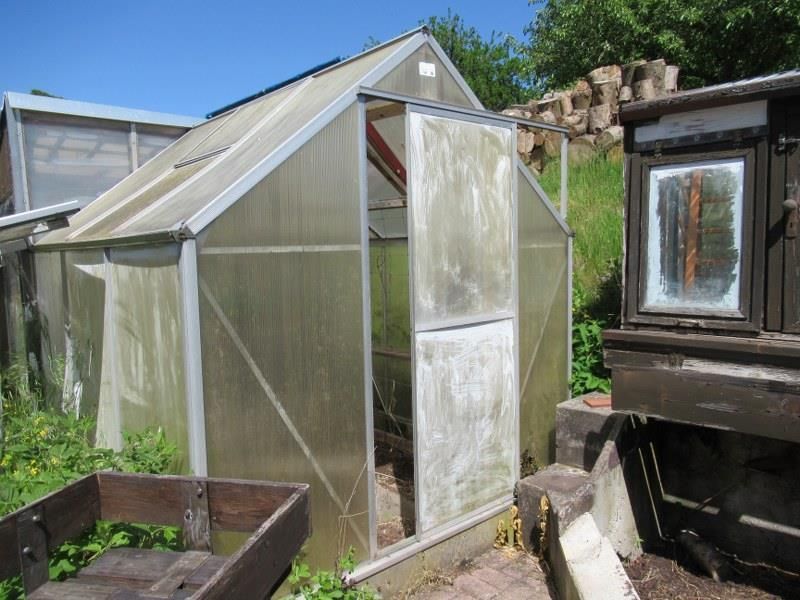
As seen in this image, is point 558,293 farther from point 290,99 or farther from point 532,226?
point 290,99

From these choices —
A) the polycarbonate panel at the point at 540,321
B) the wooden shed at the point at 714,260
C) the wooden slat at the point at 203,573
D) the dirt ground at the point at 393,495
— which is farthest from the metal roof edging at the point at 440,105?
the dirt ground at the point at 393,495

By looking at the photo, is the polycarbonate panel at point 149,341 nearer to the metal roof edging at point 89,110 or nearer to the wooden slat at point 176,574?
the wooden slat at point 176,574

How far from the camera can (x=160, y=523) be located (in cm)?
243

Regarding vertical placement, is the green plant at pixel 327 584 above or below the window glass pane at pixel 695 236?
below

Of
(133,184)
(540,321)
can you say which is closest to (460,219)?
(540,321)

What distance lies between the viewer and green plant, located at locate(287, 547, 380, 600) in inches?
140

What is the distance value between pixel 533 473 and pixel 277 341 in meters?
3.22

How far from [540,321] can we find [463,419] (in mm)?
1428

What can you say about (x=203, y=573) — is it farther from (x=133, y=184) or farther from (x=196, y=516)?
(x=133, y=184)

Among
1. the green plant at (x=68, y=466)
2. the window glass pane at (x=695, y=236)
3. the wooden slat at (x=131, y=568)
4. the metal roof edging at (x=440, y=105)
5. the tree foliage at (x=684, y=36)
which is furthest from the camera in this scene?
the tree foliage at (x=684, y=36)

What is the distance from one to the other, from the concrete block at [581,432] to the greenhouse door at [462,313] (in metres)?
0.52

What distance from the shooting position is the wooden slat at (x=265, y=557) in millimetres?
1773

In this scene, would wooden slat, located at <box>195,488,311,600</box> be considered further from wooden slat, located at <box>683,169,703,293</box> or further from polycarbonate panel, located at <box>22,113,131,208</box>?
polycarbonate panel, located at <box>22,113,131,208</box>

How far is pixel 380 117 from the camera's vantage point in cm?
524
